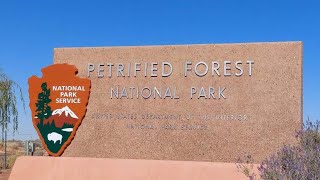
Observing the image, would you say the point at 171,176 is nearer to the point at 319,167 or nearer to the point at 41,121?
the point at 41,121

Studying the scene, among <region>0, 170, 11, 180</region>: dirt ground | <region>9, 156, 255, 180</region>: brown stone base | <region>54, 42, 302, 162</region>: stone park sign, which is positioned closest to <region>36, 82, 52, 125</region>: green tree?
<region>54, 42, 302, 162</region>: stone park sign

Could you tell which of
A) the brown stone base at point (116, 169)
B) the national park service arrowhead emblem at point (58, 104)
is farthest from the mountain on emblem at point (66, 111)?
the brown stone base at point (116, 169)

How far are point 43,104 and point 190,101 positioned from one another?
4.69 metres

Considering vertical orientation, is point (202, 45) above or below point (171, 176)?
above

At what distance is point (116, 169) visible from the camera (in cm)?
1484

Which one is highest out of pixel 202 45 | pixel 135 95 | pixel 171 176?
pixel 202 45

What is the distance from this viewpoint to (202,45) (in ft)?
49.5

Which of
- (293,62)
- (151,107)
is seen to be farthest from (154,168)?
(293,62)

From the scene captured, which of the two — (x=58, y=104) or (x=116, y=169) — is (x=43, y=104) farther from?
(x=116, y=169)

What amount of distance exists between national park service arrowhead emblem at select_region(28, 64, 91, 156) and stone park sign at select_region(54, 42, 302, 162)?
0.79 feet

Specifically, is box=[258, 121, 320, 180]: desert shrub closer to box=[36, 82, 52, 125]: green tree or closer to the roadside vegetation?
the roadside vegetation

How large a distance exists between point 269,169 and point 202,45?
24.3 feet

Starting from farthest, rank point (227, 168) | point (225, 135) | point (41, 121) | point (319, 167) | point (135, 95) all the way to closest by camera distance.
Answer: point (41, 121)
point (135, 95)
point (225, 135)
point (227, 168)
point (319, 167)

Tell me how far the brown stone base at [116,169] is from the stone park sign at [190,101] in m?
0.72
